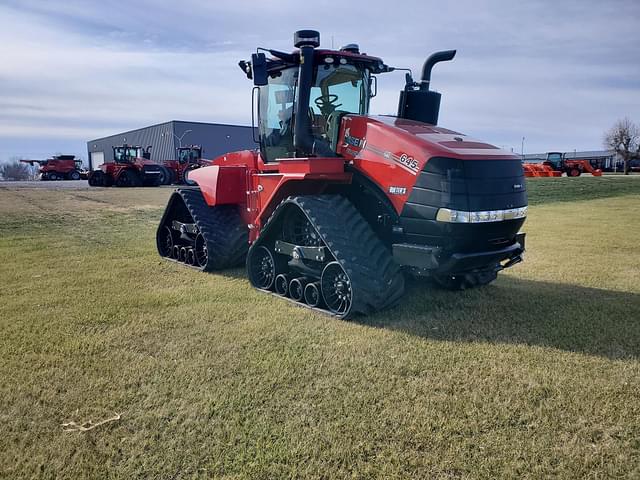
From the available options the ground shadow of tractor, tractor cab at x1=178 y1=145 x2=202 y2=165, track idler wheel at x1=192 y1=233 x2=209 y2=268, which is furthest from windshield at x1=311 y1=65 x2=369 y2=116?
tractor cab at x1=178 y1=145 x2=202 y2=165

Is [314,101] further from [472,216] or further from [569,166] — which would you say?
[569,166]

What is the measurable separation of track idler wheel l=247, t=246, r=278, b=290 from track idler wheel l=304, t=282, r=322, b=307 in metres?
0.83

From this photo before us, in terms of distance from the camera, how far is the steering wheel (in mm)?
6117

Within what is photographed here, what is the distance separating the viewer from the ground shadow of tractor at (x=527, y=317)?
469 centimetres

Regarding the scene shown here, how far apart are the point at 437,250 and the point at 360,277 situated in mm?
799

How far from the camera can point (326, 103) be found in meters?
6.16

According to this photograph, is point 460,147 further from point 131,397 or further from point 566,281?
point 131,397

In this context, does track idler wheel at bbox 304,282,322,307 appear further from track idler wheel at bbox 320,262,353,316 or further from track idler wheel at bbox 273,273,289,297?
track idler wheel at bbox 273,273,289,297

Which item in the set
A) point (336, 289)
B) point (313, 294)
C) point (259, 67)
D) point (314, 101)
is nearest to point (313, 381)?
point (336, 289)

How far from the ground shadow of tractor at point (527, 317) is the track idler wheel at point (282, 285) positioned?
4.15 ft

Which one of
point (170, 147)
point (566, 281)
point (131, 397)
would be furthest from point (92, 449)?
point (170, 147)

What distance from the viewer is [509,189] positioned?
520 cm

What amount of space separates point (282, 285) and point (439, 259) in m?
2.13

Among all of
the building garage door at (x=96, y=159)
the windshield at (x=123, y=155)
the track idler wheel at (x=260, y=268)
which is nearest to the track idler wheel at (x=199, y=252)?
the track idler wheel at (x=260, y=268)
